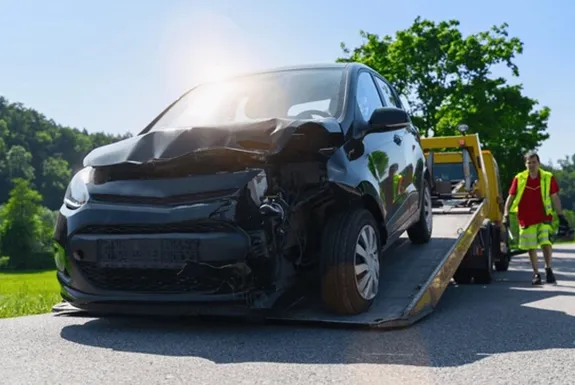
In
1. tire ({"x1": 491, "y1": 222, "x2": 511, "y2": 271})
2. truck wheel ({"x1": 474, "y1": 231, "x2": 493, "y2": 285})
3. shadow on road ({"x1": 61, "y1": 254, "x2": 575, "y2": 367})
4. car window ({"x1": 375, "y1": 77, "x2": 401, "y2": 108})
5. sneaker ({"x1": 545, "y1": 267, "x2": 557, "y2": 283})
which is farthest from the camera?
tire ({"x1": 491, "y1": 222, "x2": 511, "y2": 271})

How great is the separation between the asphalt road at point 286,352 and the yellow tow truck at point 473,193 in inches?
174

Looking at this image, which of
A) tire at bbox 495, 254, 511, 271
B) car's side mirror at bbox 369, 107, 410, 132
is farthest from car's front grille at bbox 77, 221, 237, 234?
tire at bbox 495, 254, 511, 271

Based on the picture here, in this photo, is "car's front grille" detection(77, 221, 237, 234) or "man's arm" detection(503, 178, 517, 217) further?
"man's arm" detection(503, 178, 517, 217)

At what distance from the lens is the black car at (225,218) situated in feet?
13.1

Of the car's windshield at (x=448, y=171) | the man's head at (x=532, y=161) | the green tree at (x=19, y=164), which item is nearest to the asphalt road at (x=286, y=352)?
the man's head at (x=532, y=161)

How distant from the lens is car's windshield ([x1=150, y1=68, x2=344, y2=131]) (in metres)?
5.14

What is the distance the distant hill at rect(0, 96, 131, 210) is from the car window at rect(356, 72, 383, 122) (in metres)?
126

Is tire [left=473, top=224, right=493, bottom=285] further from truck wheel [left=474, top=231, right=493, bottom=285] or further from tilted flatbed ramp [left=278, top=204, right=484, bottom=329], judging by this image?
tilted flatbed ramp [left=278, top=204, right=484, bottom=329]

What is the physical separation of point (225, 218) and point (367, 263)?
1.19 meters

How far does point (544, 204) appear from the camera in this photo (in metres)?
8.69

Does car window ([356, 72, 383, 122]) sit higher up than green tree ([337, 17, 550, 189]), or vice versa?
green tree ([337, 17, 550, 189])

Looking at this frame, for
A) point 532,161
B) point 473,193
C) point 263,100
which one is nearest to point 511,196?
point 532,161

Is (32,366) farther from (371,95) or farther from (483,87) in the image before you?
(483,87)

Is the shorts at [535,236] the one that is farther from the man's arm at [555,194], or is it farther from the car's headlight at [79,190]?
the car's headlight at [79,190]
